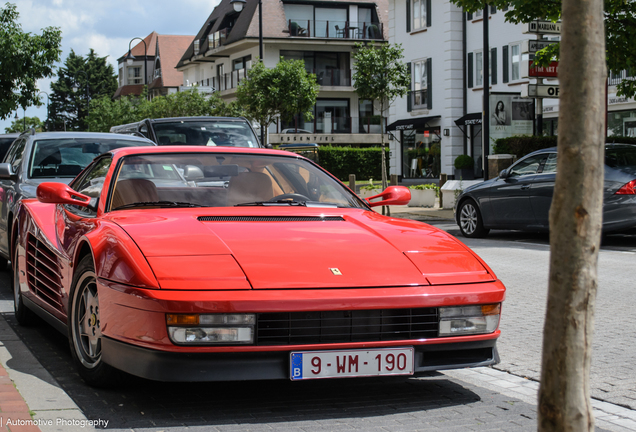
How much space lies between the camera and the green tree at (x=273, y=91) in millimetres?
41250

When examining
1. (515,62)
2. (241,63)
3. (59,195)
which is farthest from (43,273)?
(241,63)

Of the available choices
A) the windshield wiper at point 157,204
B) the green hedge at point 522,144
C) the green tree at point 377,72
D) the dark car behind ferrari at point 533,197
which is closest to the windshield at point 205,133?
the dark car behind ferrari at point 533,197

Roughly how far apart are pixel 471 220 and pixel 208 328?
12.0 metres

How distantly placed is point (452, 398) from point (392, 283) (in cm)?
86

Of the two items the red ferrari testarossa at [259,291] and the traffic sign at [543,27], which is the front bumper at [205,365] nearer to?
the red ferrari testarossa at [259,291]

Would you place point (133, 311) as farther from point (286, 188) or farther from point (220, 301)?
point (286, 188)

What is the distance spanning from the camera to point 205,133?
53.5 feet

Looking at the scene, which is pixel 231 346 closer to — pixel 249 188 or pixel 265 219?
pixel 265 219

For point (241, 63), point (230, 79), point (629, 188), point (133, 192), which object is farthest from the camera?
point (230, 79)

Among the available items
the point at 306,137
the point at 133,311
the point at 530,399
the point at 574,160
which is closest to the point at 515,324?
the point at 530,399

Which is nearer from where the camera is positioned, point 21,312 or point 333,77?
point 21,312

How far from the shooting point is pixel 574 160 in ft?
8.26

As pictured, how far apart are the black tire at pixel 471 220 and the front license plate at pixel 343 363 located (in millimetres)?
11339

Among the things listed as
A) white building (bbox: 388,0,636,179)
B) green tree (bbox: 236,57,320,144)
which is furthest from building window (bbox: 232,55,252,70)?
white building (bbox: 388,0,636,179)
